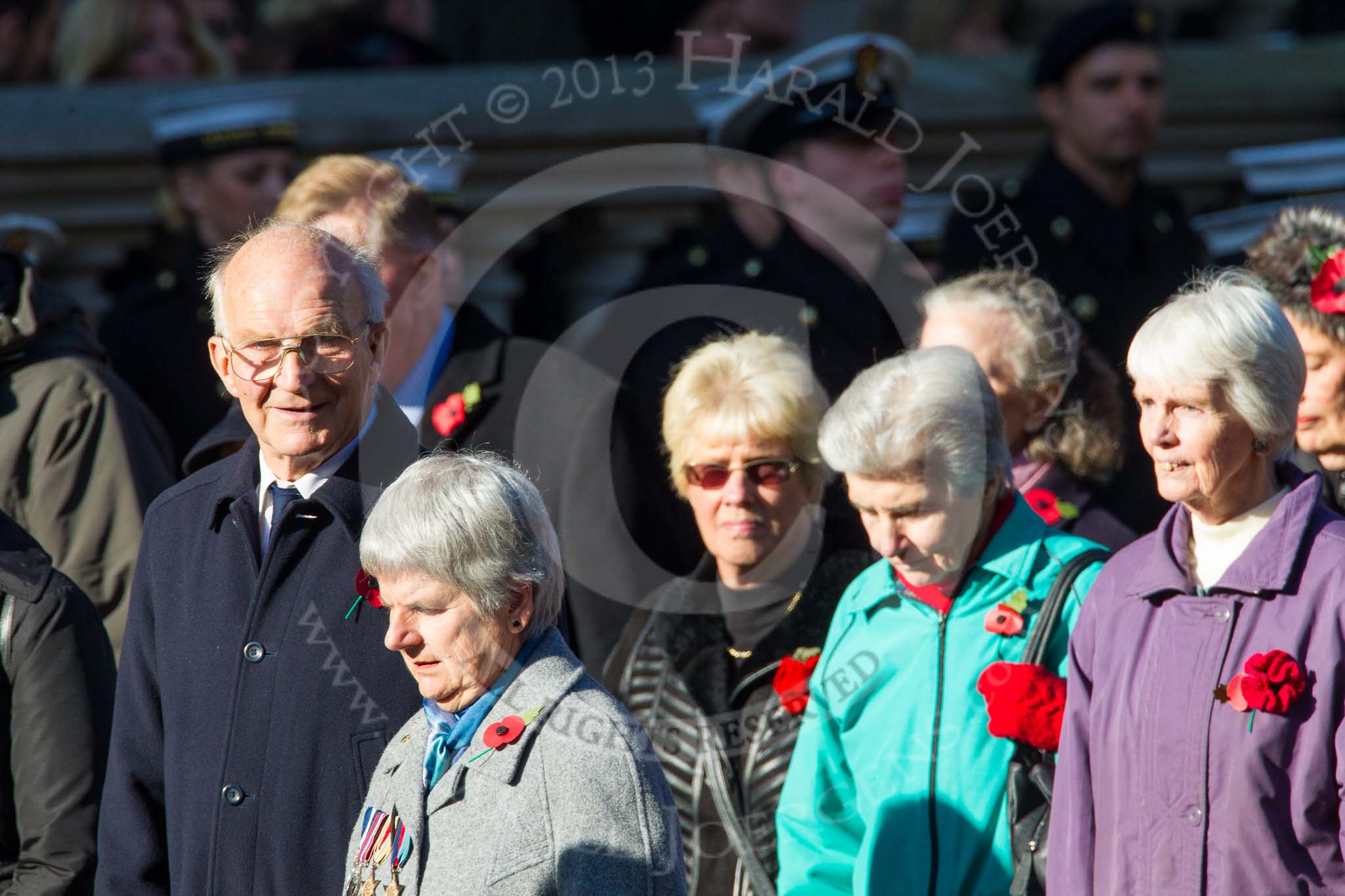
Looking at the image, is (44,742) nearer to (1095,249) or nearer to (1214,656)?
(1214,656)

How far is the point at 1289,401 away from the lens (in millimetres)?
3246

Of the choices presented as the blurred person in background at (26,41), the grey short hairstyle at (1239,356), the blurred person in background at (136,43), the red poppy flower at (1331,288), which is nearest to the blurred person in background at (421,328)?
the grey short hairstyle at (1239,356)

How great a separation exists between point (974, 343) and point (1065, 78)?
82.0 inches

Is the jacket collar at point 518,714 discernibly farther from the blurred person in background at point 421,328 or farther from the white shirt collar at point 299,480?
the blurred person in background at point 421,328

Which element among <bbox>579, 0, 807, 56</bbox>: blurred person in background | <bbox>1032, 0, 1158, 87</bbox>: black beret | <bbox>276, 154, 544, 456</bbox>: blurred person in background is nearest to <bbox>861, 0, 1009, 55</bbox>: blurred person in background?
<bbox>579, 0, 807, 56</bbox>: blurred person in background

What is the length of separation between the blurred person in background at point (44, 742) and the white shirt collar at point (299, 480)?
0.42m

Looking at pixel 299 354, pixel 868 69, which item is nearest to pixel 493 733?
pixel 299 354

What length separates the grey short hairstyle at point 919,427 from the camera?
360cm

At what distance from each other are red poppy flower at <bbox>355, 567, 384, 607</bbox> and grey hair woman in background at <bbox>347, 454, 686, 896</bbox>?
8.4 inches

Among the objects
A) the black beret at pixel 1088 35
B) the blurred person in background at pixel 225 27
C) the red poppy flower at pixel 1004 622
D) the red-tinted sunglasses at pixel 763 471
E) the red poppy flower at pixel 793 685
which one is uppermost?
the blurred person in background at pixel 225 27

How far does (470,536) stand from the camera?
9.59ft

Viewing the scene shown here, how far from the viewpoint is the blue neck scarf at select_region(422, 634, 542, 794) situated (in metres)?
2.96

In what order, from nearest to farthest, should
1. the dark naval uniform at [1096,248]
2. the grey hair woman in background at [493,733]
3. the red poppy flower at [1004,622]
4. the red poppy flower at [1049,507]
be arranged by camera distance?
the grey hair woman in background at [493,733] → the red poppy flower at [1004,622] → the red poppy flower at [1049,507] → the dark naval uniform at [1096,248]

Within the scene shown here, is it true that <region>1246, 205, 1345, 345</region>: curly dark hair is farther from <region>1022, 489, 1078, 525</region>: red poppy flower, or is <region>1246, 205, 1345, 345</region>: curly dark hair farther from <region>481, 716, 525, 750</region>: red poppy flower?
<region>481, 716, 525, 750</region>: red poppy flower
